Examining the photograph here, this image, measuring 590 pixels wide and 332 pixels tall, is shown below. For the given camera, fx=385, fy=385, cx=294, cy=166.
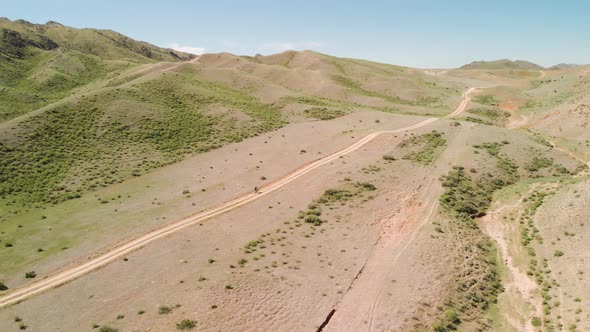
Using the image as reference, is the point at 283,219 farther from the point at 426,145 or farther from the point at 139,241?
the point at 426,145

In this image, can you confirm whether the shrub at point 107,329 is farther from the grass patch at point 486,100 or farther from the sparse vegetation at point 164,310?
the grass patch at point 486,100

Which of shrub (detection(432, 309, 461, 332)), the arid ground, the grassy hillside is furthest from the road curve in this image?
the grassy hillside

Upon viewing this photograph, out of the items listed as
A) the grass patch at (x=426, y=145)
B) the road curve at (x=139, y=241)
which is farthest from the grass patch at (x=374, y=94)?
the road curve at (x=139, y=241)

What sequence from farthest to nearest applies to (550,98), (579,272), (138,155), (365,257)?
(550,98)
(138,155)
(365,257)
(579,272)

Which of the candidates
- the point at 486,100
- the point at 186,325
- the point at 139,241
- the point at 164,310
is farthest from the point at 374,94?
the point at 186,325

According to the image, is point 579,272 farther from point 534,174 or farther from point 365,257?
point 534,174

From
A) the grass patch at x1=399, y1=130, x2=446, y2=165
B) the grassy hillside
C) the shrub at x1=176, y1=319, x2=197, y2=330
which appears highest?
the grassy hillside

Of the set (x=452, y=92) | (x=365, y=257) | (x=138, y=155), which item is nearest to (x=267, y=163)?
(x=138, y=155)

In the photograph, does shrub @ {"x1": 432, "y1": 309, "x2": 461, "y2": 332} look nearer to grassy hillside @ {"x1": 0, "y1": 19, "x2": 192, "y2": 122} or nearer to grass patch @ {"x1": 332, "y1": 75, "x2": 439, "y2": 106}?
grass patch @ {"x1": 332, "y1": 75, "x2": 439, "y2": 106}
